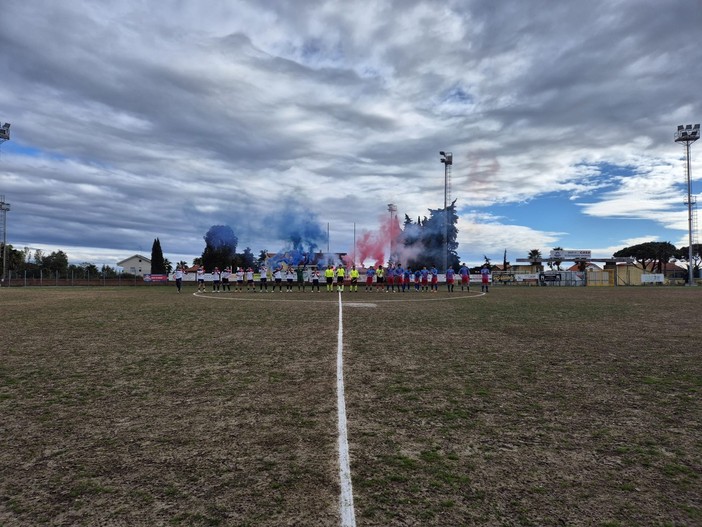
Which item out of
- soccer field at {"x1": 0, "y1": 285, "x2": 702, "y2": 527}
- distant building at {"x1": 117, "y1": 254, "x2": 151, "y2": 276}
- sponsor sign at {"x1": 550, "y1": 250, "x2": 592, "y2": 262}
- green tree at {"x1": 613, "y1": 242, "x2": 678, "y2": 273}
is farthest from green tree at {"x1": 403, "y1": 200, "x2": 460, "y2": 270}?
distant building at {"x1": 117, "y1": 254, "x2": 151, "y2": 276}

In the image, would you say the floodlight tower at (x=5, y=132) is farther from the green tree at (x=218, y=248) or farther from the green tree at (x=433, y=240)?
the green tree at (x=433, y=240)

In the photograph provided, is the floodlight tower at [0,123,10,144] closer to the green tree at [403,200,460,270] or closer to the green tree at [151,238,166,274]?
the green tree at [151,238,166,274]

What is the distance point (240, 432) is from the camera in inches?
183

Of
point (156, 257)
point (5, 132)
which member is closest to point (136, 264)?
point (156, 257)

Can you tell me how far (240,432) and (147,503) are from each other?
4.64ft


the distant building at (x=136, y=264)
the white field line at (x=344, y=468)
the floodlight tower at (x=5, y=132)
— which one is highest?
the floodlight tower at (x=5, y=132)

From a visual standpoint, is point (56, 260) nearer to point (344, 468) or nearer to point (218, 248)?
point (218, 248)

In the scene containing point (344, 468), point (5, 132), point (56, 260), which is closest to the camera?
point (344, 468)

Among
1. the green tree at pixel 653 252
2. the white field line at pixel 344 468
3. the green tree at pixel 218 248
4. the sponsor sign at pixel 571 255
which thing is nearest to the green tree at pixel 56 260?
the green tree at pixel 218 248

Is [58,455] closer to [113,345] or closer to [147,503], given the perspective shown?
[147,503]

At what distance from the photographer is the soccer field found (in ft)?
10.6

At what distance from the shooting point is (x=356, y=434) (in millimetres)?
4578

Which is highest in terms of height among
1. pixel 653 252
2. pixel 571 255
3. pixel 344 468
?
pixel 653 252

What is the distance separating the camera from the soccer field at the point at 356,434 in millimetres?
3246
